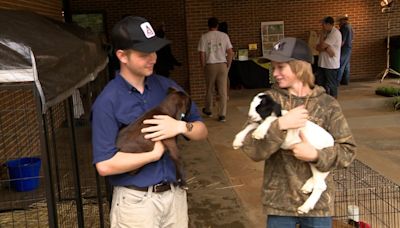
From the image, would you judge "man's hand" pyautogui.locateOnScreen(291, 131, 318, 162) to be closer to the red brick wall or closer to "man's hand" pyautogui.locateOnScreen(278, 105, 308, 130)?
"man's hand" pyautogui.locateOnScreen(278, 105, 308, 130)

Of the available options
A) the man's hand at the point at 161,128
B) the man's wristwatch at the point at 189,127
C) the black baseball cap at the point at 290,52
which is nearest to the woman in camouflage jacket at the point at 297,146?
the black baseball cap at the point at 290,52

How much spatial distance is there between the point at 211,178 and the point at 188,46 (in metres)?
5.14

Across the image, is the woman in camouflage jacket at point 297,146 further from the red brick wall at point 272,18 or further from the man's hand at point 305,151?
the red brick wall at point 272,18

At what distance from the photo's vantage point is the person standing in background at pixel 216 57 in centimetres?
886

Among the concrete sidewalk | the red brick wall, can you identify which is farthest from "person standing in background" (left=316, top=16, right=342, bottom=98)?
the red brick wall

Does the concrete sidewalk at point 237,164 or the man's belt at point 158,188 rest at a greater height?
the man's belt at point 158,188

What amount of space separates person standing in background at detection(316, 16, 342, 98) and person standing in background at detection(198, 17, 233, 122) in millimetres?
1842

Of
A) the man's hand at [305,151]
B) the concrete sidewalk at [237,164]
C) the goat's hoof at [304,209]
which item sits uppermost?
the man's hand at [305,151]

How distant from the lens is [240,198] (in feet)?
17.0

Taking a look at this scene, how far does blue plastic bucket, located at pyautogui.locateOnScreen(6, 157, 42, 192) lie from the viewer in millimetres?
5242

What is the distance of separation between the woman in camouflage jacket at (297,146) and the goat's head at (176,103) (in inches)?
14.1

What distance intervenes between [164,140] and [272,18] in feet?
41.5

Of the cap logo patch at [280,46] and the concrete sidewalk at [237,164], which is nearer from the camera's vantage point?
the cap logo patch at [280,46]

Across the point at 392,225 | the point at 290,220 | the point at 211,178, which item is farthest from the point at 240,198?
the point at 290,220
